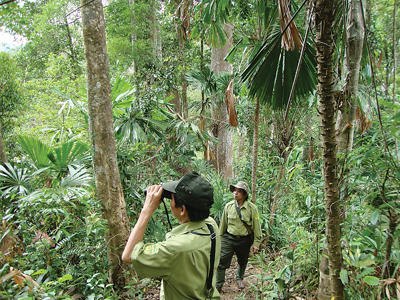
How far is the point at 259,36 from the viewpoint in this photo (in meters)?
5.06

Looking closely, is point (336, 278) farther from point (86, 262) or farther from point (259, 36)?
point (259, 36)

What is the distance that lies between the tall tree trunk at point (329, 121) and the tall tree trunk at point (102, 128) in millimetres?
2574

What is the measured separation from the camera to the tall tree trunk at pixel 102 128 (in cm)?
349

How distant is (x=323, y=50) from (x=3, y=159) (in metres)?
4.81

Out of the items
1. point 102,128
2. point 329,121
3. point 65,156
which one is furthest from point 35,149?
point 329,121

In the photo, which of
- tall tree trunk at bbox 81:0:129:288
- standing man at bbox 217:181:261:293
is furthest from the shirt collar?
standing man at bbox 217:181:261:293

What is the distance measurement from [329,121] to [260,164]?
5703mm

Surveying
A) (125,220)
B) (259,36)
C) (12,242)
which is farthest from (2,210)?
(259,36)

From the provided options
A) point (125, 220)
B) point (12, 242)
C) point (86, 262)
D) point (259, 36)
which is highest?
point (259, 36)

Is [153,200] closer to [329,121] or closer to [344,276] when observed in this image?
[329,121]

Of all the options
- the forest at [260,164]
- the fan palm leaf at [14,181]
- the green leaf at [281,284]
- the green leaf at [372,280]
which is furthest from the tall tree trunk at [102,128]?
the green leaf at [372,280]

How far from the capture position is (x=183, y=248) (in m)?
1.55

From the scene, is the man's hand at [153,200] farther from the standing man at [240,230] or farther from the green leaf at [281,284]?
the standing man at [240,230]

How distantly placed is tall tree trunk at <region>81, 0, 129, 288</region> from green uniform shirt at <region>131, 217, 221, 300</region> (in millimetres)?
2053
